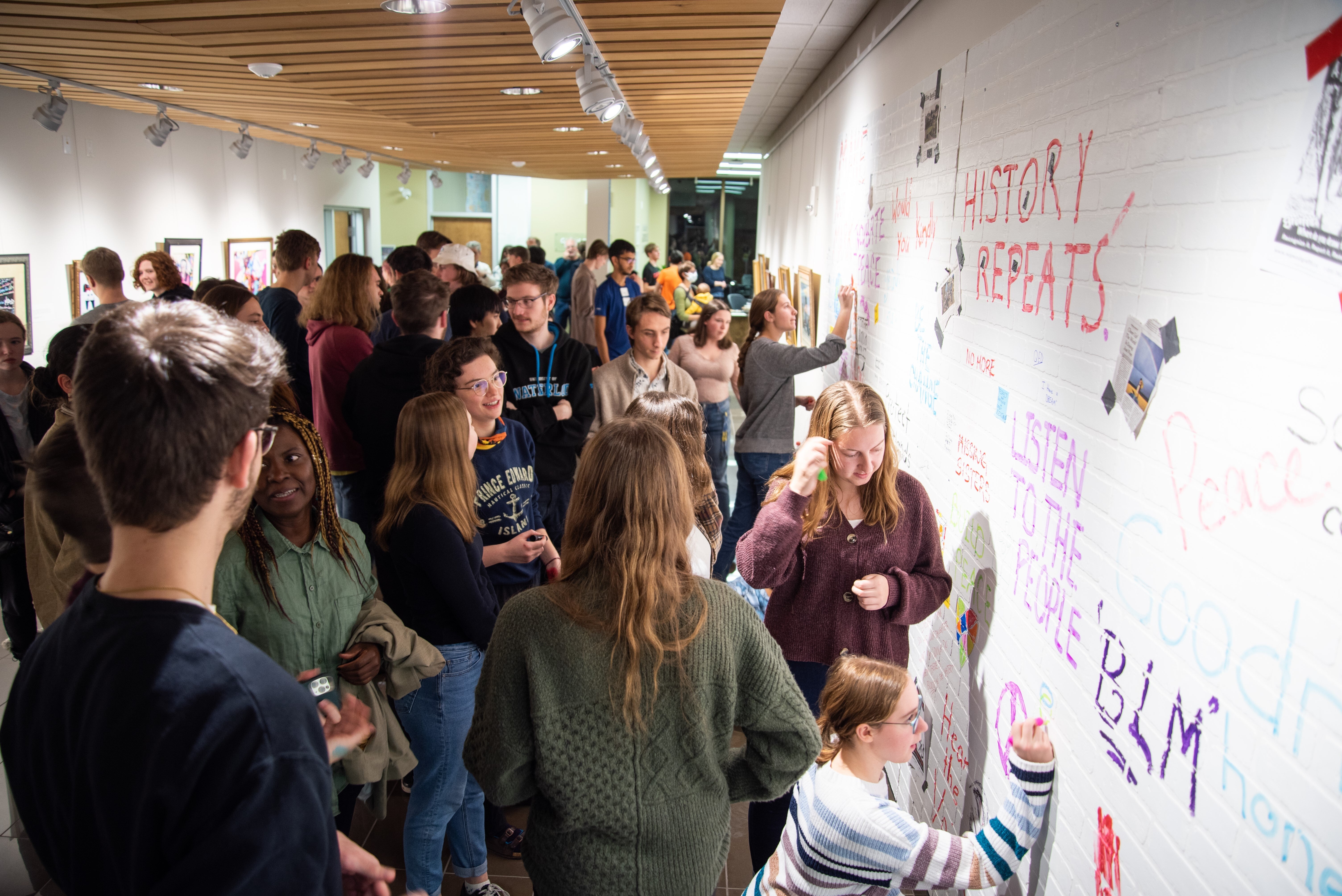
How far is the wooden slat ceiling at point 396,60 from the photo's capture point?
3.19m

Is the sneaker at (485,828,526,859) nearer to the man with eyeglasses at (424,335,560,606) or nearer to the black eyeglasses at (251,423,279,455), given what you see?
the man with eyeglasses at (424,335,560,606)

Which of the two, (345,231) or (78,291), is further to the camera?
(345,231)

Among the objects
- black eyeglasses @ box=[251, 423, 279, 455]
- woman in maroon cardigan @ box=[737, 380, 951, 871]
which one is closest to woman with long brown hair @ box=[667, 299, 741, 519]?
woman in maroon cardigan @ box=[737, 380, 951, 871]

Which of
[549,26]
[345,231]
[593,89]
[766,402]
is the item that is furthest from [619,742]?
[345,231]

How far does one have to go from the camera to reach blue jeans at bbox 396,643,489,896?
235 centimetres

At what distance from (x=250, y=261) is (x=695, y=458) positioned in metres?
9.10

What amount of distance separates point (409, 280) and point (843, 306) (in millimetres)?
2366

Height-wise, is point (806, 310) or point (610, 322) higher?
point (806, 310)

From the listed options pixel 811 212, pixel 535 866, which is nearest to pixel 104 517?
pixel 535 866

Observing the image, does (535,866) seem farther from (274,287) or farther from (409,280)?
(274,287)

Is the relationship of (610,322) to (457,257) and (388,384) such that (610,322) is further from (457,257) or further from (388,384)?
(388,384)

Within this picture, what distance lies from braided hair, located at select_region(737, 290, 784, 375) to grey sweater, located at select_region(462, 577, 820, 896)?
10.9 ft

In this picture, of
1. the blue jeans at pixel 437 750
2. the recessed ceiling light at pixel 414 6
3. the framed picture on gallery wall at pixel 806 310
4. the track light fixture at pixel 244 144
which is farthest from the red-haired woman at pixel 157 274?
the framed picture on gallery wall at pixel 806 310

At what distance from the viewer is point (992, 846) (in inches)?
76.0
